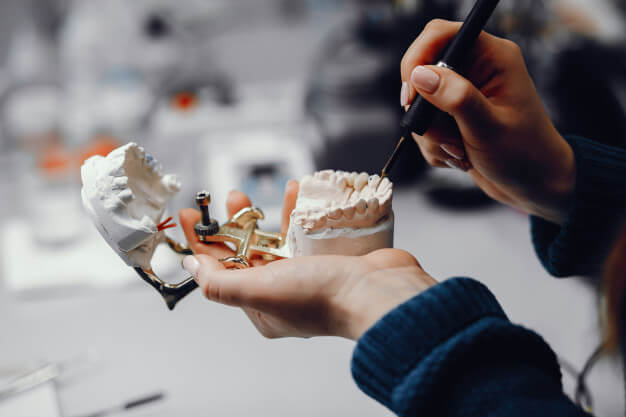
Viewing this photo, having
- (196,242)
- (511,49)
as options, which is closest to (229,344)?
(196,242)

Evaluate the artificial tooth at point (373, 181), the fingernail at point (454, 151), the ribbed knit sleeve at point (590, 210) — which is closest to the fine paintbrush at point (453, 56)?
the artificial tooth at point (373, 181)

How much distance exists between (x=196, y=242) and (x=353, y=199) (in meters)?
0.21

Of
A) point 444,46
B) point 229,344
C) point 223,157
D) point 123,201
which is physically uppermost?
point 444,46

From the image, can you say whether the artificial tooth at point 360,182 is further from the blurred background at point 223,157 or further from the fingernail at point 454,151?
the blurred background at point 223,157

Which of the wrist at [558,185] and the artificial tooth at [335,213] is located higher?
the artificial tooth at [335,213]

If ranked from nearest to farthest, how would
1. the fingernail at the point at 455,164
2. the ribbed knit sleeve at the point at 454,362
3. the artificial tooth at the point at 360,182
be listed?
the ribbed knit sleeve at the point at 454,362, the artificial tooth at the point at 360,182, the fingernail at the point at 455,164

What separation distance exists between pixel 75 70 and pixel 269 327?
1078mm

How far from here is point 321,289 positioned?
1.67 ft

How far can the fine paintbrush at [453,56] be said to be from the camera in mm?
579

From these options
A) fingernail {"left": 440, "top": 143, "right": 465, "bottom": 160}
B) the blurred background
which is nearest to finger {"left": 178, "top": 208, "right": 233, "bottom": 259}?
the blurred background

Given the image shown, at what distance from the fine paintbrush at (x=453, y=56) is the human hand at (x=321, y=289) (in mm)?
151

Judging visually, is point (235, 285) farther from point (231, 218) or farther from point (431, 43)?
point (431, 43)

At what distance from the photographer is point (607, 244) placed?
0.60m

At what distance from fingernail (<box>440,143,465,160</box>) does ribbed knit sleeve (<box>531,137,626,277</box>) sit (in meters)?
0.15
